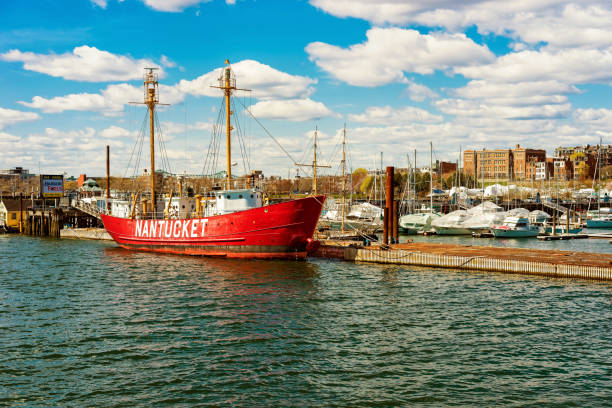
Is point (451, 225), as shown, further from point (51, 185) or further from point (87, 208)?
point (51, 185)

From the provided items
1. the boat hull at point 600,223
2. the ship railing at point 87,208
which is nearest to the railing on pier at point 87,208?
the ship railing at point 87,208

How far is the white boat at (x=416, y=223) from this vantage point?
67.0 m

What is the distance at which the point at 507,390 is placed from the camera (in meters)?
13.7

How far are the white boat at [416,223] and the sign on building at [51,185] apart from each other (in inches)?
2242

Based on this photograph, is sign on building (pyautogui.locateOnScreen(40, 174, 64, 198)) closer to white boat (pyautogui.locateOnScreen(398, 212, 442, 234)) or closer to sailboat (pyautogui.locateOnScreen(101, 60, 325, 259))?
sailboat (pyautogui.locateOnScreen(101, 60, 325, 259))

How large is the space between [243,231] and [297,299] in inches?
532

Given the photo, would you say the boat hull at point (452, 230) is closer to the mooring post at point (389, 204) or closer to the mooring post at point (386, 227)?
the mooring post at point (389, 204)

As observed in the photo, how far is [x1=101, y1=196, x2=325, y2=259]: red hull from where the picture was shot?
35250 mm

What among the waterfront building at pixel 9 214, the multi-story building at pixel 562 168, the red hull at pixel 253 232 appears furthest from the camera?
the multi-story building at pixel 562 168

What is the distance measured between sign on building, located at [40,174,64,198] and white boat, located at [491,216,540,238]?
68.8m

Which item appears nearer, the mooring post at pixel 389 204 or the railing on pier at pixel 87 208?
the mooring post at pixel 389 204

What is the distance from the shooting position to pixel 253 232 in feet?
120

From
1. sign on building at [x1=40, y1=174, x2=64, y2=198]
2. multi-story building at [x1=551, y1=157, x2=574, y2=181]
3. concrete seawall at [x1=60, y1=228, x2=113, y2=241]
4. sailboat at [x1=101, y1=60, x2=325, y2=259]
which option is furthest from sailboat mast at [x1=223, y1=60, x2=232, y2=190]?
multi-story building at [x1=551, y1=157, x2=574, y2=181]

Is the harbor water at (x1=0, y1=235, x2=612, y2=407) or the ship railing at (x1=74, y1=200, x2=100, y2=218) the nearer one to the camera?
the harbor water at (x1=0, y1=235, x2=612, y2=407)
